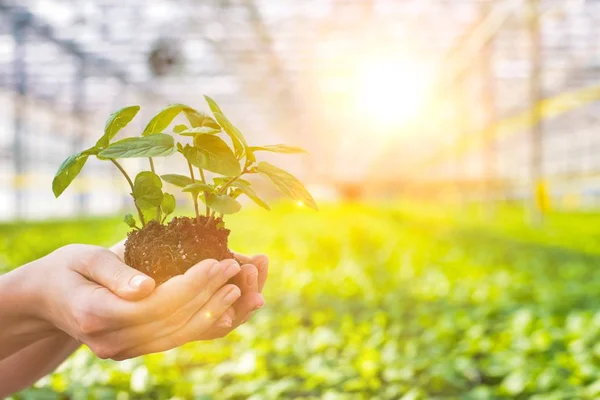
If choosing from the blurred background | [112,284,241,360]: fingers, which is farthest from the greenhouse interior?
the blurred background

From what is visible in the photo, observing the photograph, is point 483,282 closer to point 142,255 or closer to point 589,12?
point 142,255

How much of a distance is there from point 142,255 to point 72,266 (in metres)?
0.12

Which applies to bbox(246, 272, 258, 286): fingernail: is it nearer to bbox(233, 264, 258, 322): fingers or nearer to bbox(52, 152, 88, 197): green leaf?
bbox(233, 264, 258, 322): fingers

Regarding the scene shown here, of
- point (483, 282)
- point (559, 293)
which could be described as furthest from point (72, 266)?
point (483, 282)

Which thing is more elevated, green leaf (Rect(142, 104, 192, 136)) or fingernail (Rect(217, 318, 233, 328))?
green leaf (Rect(142, 104, 192, 136))

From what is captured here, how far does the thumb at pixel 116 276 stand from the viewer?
804mm

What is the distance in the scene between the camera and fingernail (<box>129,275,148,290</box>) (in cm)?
80

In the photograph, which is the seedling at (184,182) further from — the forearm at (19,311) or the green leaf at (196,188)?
the forearm at (19,311)

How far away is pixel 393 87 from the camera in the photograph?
17.5m

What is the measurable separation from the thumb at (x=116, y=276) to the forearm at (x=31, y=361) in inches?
12.4

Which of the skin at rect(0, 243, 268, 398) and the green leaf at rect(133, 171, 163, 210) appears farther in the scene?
the green leaf at rect(133, 171, 163, 210)

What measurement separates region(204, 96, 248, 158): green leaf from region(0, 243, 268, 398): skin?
182 mm

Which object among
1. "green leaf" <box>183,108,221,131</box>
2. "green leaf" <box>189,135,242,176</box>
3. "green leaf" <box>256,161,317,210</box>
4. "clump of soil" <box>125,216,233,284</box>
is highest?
"green leaf" <box>183,108,221,131</box>

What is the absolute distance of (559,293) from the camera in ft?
9.46
